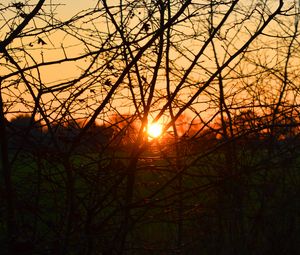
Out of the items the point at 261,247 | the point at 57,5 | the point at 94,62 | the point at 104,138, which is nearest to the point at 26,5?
the point at 57,5

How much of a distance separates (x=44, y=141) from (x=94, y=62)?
20.1 inches

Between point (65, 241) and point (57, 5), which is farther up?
point (57, 5)

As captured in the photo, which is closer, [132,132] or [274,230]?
[132,132]

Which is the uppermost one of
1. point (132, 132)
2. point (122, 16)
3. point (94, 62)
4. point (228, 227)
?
point (122, 16)

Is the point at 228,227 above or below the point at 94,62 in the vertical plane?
below

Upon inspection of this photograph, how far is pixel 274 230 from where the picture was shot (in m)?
5.08

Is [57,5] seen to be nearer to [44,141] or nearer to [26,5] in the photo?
[26,5]

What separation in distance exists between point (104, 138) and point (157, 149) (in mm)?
395

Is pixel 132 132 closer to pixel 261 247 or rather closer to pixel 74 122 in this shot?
pixel 74 122

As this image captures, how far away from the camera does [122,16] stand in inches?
138

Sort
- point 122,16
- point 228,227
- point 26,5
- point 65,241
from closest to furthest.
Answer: point 65,241
point 26,5
point 122,16
point 228,227

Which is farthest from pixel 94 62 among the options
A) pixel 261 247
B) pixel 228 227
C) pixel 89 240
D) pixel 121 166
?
pixel 261 247

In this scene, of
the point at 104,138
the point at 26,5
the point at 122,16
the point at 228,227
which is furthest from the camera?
the point at 228,227

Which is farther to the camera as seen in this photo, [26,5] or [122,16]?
[122,16]
